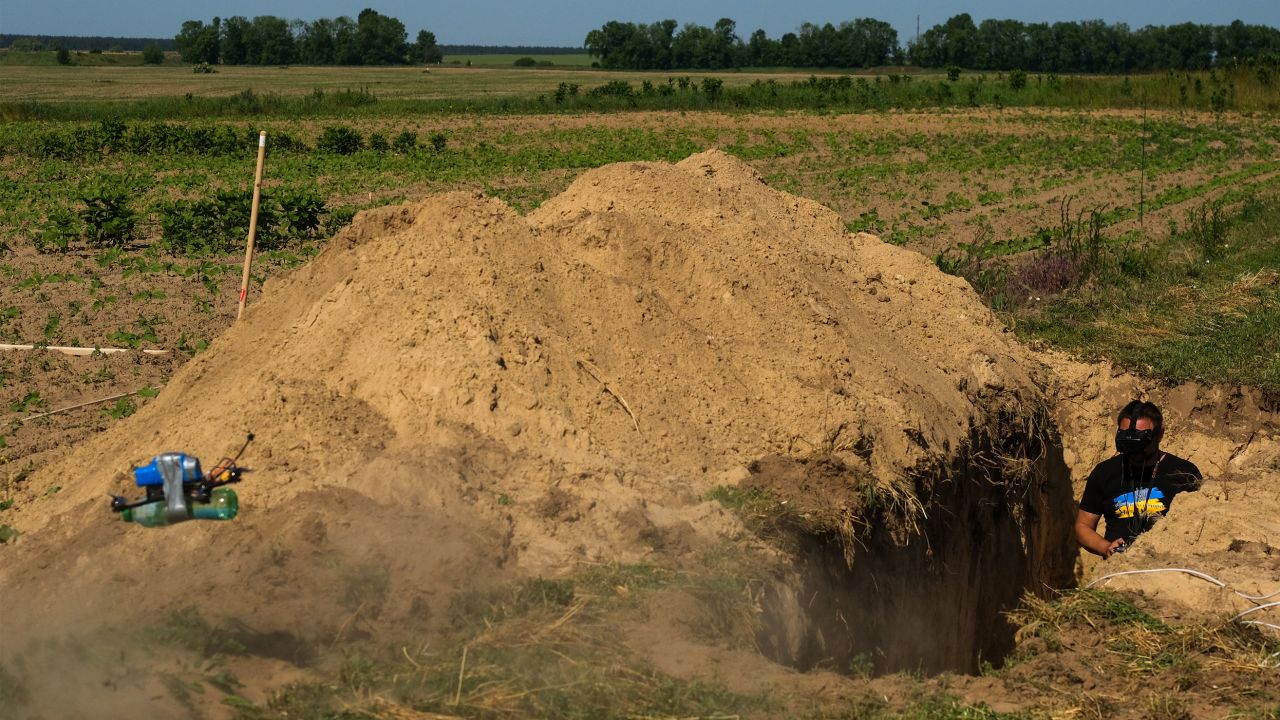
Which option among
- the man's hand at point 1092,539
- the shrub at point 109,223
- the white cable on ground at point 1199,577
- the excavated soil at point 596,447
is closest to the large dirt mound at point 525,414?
the excavated soil at point 596,447

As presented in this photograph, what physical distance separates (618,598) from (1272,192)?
19.3 metres

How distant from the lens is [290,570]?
4.73 m

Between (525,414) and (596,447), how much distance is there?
14.6 inches

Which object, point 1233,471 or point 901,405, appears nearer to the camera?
point 901,405

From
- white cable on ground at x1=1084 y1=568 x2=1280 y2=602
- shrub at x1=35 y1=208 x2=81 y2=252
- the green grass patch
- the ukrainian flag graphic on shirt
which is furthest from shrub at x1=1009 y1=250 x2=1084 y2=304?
shrub at x1=35 y1=208 x2=81 y2=252

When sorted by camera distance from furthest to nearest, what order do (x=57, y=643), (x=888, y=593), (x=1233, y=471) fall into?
(x=1233, y=471)
(x=888, y=593)
(x=57, y=643)

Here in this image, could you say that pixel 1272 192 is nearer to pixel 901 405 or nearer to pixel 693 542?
pixel 901 405

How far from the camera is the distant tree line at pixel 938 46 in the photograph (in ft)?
346

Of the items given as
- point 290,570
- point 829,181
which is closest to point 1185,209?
point 829,181

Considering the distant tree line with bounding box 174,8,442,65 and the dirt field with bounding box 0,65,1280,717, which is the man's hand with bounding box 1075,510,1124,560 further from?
the distant tree line with bounding box 174,8,442,65

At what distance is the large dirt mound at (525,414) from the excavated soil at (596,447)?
0.7 inches

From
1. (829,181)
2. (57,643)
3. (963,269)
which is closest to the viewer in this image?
(57,643)

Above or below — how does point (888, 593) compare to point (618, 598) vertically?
below

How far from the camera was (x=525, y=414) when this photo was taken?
5734mm
